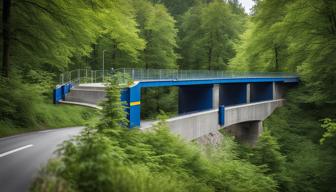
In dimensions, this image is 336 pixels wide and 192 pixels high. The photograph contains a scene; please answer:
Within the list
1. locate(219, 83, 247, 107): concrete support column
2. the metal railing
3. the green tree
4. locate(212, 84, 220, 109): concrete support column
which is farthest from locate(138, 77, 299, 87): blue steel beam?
the green tree

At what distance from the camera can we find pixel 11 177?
724cm

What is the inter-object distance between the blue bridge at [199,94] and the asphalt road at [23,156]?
3939 millimetres

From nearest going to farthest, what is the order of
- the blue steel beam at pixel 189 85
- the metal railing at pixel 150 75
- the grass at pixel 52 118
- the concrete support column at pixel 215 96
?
the grass at pixel 52 118 → the blue steel beam at pixel 189 85 → the metal railing at pixel 150 75 → the concrete support column at pixel 215 96

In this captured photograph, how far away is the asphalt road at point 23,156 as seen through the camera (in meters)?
6.93

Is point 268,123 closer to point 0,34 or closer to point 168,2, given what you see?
point 0,34

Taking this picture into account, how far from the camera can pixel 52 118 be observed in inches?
642

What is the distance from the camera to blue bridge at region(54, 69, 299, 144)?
19972 millimetres

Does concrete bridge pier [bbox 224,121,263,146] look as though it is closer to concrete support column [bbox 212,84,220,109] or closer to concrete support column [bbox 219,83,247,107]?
concrete support column [bbox 219,83,247,107]

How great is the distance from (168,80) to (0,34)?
11622 millimetres

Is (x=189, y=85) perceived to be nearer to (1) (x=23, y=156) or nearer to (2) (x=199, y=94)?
(2) (x=199, y=94)

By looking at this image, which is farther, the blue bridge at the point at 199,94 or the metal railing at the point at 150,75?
the metal railing at the point at 150,75

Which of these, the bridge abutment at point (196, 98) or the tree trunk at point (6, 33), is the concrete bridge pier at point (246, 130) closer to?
the bridge abutment at point (196, 98)

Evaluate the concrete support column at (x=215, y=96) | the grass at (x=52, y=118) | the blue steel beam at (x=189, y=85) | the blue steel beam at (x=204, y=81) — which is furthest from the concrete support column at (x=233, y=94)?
the grass at (x=52, y=118)

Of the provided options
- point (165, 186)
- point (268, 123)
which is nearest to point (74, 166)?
point (165, 186)
